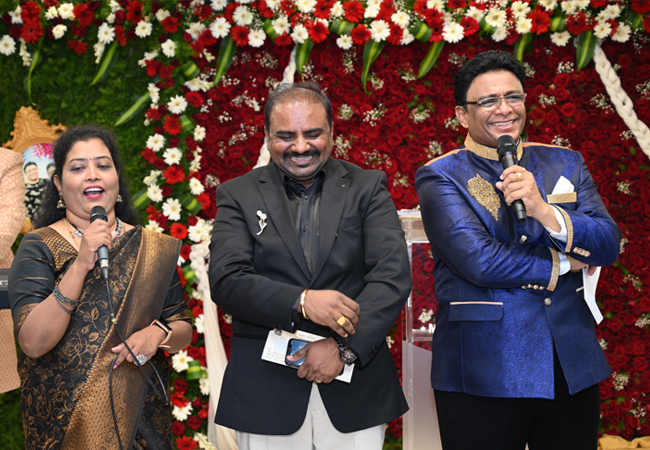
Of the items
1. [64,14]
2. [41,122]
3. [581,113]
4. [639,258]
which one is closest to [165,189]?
[41,122]

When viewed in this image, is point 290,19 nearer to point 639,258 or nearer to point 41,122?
point 41,122

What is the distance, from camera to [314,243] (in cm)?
213

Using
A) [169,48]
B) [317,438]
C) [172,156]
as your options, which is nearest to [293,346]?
[317,438]

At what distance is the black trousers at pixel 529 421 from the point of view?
203 centimetres

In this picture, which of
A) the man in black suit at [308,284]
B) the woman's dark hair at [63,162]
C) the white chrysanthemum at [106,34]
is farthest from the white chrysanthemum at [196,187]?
the man in black suit at [308,284]

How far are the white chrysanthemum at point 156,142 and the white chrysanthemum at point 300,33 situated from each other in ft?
3.99

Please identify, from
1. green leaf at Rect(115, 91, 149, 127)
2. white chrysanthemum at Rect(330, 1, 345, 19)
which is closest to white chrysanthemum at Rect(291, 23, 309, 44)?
white chrysanthemum at Rect(330, 1, 345, 19)

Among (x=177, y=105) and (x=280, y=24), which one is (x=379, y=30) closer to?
(x=280, y=24)

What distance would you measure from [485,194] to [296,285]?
82 cm

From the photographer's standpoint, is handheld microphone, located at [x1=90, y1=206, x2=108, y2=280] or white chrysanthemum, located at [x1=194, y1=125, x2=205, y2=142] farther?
white chrysanthemum, located at [x1=194, y1=125, x2=205, y2=142]

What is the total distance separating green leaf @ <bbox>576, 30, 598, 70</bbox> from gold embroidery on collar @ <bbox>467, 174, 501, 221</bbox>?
2407mm

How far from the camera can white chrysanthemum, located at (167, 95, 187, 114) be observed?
415 cm

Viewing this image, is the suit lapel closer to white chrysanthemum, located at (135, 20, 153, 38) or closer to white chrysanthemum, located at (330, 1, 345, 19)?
white chrysanthemum, located at (330, 1, 345, 19)

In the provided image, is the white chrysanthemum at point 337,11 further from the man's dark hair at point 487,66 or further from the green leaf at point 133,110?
the man's dark hair at point 487,66
